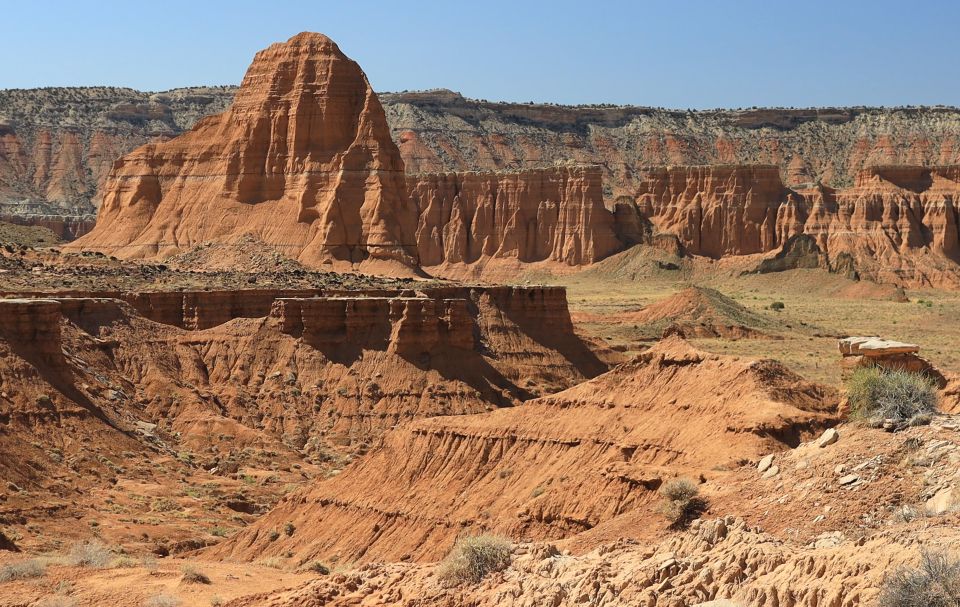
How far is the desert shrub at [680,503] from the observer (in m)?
23.5

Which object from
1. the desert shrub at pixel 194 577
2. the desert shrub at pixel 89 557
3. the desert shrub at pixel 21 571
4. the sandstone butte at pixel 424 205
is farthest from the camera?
the sandstone butte at pixel 424 205

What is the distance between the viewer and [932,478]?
70.6 feet

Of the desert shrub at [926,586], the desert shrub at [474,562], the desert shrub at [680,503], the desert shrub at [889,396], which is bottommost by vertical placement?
the desert shrub at [474,562]

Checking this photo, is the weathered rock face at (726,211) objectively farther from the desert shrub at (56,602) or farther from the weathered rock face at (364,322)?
the desert shrub at (56,602)

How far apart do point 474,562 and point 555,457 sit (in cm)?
1187

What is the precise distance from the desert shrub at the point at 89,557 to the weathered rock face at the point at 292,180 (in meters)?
51.7

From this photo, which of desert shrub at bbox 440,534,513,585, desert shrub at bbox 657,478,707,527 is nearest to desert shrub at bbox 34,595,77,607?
desert shrub at bbox 440,534,513,585

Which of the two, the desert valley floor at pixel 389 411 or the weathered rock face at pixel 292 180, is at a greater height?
the weathered rock face at pixel 292 180

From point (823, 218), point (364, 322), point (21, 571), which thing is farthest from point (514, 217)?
point (21, 571)

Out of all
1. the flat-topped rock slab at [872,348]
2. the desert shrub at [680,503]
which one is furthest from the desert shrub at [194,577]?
the flat-topped rock slab at [872,348]

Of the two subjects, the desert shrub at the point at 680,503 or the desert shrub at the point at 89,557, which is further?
the desert shrub at the point at 89,557

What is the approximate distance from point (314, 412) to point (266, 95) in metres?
38.7

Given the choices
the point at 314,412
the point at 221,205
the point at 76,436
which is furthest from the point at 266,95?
the point at 76,436

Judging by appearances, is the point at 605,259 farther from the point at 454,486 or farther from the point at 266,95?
the point at 454,486
